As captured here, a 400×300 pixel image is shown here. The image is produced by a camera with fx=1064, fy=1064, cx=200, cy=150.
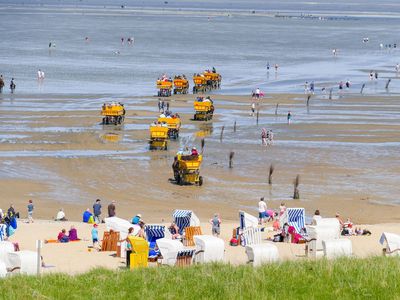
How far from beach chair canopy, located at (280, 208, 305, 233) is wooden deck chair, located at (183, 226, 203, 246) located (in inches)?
104

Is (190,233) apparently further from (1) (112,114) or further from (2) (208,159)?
(1) (112,114)

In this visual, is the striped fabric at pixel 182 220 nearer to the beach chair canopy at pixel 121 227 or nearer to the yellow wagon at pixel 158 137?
the beach chair canopy at pixel 121 227

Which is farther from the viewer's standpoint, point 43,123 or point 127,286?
point 43,123

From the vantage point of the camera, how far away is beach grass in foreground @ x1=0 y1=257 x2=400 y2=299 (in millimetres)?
19094

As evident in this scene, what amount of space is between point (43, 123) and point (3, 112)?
517cm

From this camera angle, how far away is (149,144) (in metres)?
50.2

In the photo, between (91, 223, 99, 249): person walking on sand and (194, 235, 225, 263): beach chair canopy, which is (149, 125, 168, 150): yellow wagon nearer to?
(91, 223, 99, 249): person walking on sand

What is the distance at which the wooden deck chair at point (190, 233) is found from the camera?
28266mm

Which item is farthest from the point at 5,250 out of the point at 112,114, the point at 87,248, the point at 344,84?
the point at 344,84

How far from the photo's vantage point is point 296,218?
3053 centimetres

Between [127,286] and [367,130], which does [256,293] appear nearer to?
[127,286]

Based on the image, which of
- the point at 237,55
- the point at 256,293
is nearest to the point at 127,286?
the point at 256,293

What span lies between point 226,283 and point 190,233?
30.5ft

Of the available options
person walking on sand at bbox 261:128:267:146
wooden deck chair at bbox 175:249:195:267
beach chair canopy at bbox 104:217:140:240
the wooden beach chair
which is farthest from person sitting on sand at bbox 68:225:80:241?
person walking on sand at bbox 261:128:267:146
